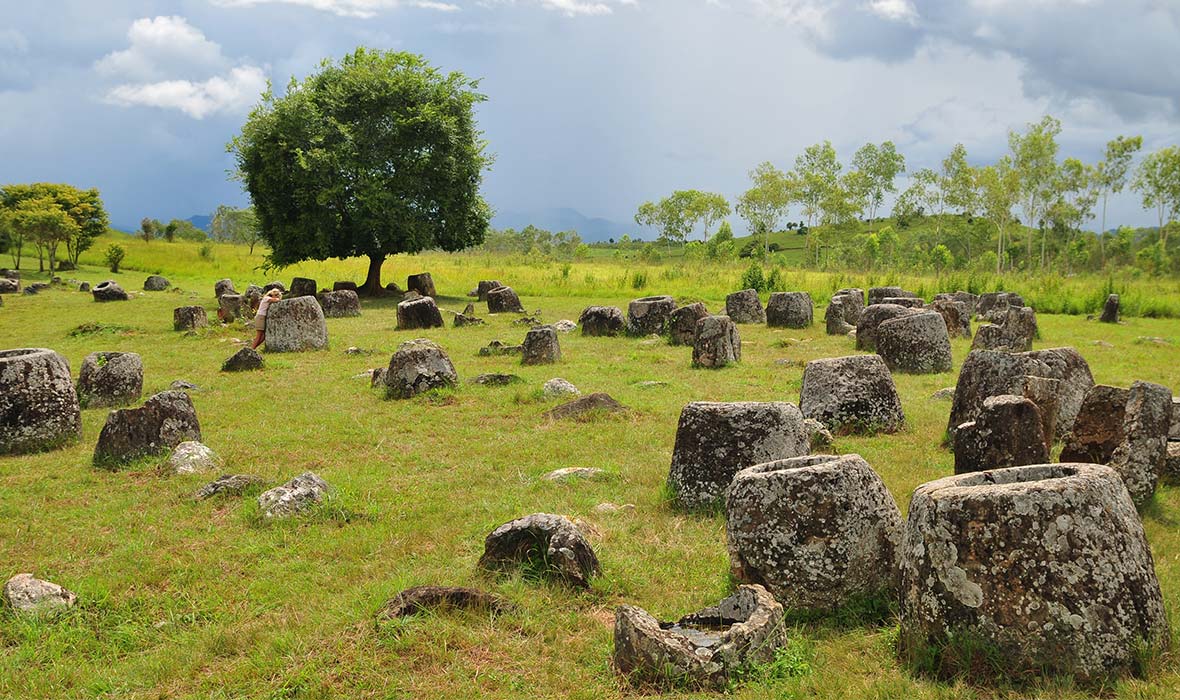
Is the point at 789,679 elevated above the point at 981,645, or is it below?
below

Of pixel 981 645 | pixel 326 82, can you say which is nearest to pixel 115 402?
pixel 981 645

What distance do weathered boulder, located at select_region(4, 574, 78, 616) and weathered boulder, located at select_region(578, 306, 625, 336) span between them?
58.3 feet

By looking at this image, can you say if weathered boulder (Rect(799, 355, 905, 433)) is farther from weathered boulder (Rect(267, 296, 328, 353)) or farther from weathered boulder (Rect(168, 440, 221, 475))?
weathered boulder (Rect(267, 296, 328, 353))

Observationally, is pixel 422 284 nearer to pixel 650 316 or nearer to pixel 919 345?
pixel 650 316

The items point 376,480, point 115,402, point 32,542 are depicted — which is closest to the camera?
point 32,542

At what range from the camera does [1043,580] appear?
434cm

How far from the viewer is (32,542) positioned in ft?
24.7

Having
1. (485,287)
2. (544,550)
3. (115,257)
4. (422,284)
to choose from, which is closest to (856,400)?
(544,550)

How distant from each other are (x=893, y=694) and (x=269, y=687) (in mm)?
3640

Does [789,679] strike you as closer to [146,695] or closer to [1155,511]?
[146,695]

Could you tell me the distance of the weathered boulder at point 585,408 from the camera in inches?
477

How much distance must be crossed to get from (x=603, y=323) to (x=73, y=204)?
51.2 m

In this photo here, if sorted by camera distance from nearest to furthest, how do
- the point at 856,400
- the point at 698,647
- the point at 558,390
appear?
the point at 698,647
the point at 856,400
the point at 558,390

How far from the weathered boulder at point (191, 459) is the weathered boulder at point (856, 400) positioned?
7.63 meters
